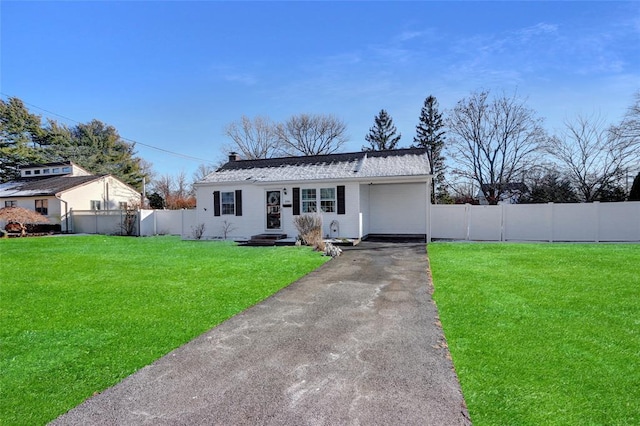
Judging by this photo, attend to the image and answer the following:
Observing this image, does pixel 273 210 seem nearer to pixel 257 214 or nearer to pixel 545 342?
pixel 257 214

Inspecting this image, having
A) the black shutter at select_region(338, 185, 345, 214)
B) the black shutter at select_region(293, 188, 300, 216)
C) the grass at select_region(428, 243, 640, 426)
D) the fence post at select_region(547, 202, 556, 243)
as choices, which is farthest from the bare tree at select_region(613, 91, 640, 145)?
the black shutter at select_region(293, 188, 300, 216)

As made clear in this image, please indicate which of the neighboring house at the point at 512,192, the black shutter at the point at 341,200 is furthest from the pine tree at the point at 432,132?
the black shutter at the point at 341,200

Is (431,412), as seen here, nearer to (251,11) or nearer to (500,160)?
(251,11)

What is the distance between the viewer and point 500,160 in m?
27.4

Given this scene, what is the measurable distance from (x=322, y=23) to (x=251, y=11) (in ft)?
7.59

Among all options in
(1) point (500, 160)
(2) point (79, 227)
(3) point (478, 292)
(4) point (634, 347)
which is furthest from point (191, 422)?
(1) point (500, 160)

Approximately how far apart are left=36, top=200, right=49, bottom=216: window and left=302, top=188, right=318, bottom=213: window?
20837mm

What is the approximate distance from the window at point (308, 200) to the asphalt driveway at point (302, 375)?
9258 millimetres

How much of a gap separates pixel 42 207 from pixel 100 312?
25.5 m

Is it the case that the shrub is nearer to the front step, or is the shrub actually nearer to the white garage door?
the front step

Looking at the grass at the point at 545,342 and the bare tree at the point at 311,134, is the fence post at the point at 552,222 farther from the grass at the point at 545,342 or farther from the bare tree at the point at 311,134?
the bare tree at the point at 311,134

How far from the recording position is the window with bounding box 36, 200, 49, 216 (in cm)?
2392

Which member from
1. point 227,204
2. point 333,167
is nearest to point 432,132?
point 333,167

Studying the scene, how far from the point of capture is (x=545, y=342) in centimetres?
365
